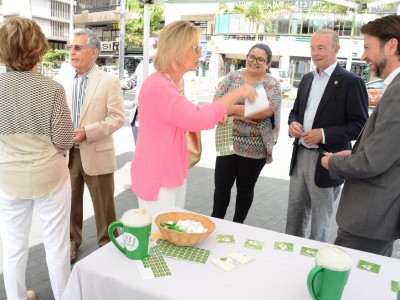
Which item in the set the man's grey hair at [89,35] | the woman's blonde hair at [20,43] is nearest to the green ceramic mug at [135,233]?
the woman's blonde hair at [20,43]

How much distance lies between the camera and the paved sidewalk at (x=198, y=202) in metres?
2.67

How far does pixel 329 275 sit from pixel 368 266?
380mm

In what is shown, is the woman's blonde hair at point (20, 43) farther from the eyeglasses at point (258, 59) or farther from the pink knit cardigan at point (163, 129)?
the eyeglasses at point (258, 59)

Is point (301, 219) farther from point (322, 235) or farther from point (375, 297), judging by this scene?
point (375, 297)

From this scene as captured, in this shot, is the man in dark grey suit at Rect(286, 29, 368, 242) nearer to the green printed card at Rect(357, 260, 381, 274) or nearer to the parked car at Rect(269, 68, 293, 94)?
the green printed card at Rect(357, 260, 381, 274)

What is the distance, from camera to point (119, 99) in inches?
104

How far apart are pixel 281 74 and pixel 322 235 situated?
19.5 metres

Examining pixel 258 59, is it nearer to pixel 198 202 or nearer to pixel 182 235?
pixel 182 235

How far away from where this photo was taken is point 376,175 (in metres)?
1.61

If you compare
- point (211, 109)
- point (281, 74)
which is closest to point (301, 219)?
point (211, 109)

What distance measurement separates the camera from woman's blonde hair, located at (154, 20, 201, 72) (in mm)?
1717

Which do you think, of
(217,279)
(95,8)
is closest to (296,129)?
(217,279)

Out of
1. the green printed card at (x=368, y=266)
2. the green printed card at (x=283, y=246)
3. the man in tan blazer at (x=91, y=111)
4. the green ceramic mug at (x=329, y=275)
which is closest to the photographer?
the green ceramic mug at (x=329, y=275)

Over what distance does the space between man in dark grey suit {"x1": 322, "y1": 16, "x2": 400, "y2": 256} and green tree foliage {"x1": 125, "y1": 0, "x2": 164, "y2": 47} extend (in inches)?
1140
